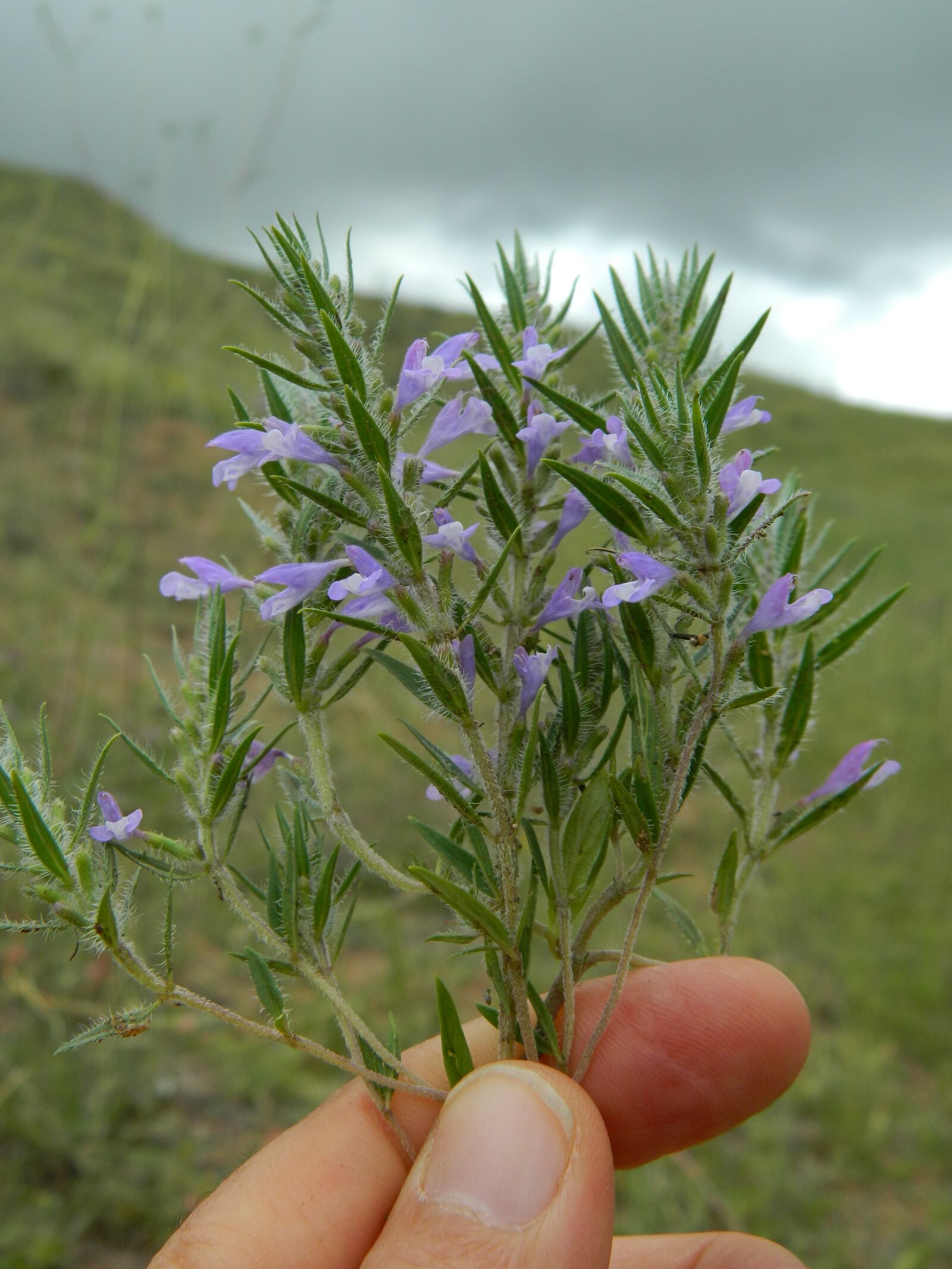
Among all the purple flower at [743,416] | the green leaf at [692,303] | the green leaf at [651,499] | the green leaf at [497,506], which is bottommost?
the green leaf at [497,506]

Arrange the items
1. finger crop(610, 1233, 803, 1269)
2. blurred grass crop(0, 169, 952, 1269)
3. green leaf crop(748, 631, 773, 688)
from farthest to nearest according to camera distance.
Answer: blurred grass crop(0, 169, 952, 1269)
finger crop(610, 1233, 803, 1269)
green leaf crop(748, 631, 773, 688)

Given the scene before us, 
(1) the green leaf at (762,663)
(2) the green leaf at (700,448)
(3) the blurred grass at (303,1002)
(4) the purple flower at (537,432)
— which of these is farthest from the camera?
(3) the blurred grass at (303,1002)

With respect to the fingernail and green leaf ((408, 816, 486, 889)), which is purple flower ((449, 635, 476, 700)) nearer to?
green leaf ((408, 816, 486, 889))

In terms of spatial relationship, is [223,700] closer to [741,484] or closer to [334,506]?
[334,506]

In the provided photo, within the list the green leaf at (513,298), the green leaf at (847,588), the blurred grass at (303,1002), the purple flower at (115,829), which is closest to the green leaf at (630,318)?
the green leaf at (513,298)

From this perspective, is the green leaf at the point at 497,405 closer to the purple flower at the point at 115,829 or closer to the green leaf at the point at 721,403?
the green leaf at the point at 721,403

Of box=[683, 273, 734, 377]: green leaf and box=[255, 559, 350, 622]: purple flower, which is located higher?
box=[683, 273, 734, 377]: green leaf

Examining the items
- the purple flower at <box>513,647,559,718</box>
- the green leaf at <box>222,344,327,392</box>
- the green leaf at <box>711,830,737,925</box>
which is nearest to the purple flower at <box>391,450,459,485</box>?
the green leaf at <box>222,344,327,392</box>
